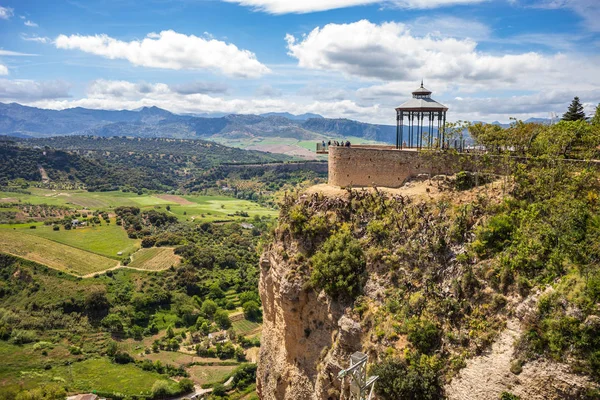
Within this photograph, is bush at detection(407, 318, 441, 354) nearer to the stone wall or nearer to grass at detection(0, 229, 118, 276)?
the stone wall

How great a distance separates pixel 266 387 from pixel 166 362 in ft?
128

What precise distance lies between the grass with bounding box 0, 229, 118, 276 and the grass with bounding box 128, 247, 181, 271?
17.9 ft

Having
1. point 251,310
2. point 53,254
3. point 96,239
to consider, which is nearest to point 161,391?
point 251,310

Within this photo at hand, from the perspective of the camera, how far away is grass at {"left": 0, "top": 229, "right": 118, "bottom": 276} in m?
99.6

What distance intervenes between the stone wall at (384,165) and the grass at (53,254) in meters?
82.2

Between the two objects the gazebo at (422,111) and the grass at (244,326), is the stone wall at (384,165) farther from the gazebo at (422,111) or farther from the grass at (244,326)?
the grass at (244,326)

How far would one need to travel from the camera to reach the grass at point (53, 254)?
99.6 metres

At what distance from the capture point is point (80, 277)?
316 feet

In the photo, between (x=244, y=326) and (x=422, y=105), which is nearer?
(x=422, y=105)

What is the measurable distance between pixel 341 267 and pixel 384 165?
10.8 meters

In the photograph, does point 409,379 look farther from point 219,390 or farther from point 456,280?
point 219,390

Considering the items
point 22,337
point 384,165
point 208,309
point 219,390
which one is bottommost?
point 219,390

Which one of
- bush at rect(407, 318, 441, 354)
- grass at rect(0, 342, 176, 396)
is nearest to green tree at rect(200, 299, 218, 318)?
grass at rect(0, 342, 176, 396)

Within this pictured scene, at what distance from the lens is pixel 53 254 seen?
4063 inches
